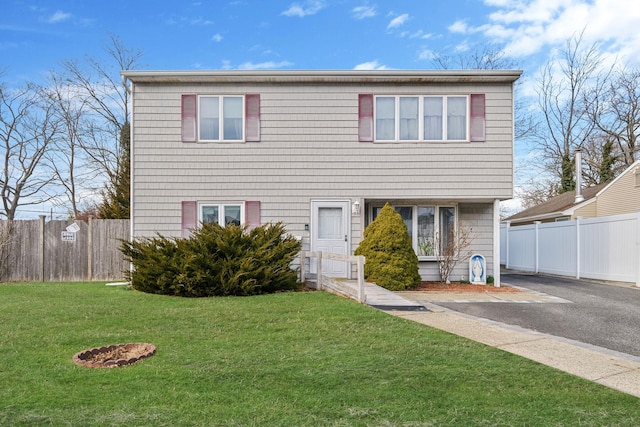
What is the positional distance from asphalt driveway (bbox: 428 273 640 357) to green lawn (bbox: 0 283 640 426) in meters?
1.97

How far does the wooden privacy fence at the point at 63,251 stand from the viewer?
11930mm

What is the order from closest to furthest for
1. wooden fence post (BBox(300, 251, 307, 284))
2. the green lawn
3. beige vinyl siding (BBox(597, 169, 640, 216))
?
1. the green lawn
2. wooden fence post (BBox(300, 251, 307, 284))
3. beige vinyl siding (BBox(597, 169, 640, 216))

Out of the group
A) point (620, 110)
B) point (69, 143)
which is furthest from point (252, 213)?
point (620, 110)

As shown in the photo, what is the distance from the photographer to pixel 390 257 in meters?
10.1

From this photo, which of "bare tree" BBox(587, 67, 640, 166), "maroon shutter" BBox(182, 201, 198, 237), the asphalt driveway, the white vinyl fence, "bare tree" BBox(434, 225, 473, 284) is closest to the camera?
the asphalt driveway

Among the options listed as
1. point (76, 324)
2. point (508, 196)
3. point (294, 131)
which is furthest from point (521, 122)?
point (76, 324)

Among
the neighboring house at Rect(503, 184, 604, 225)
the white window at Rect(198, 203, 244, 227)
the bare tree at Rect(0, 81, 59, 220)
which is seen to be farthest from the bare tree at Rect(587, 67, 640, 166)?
the bare tree at Rect(0, 81, 59, 220)

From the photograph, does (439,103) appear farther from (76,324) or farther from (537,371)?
(76,324)

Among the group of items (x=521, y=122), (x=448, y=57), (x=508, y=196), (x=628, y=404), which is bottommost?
(x=628, y=404)

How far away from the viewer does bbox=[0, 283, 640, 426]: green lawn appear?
3.10 meters

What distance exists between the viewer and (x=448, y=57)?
26.6 m

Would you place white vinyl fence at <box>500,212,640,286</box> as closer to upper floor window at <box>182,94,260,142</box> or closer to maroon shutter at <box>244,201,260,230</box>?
maroon shutter at <box>244,201,260,230</box>

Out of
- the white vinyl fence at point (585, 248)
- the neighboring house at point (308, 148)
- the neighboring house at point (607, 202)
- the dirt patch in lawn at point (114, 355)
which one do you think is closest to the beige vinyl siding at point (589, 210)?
the neighboring house at point (607, 202)

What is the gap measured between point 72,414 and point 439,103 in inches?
405
